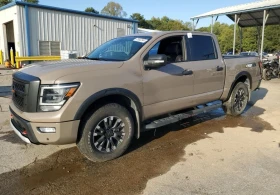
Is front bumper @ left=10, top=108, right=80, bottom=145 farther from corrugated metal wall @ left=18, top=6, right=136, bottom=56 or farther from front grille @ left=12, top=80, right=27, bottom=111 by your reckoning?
corrugated metal wall @ left=18, top=6, right=136, bottom=56

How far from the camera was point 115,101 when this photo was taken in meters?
3.81

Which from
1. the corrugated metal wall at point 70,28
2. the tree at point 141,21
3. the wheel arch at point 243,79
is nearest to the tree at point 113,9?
the tree at point 141,21

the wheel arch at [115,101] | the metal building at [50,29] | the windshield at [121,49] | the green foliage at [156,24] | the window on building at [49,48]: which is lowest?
the wheel arch at [115,101]

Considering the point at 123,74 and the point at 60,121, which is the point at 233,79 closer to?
the point at 123,74

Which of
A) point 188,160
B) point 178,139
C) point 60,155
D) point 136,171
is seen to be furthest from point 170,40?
point 60,155

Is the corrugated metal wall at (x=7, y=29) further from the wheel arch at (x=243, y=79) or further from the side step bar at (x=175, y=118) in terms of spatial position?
the side step bar at (x=175, y=118)

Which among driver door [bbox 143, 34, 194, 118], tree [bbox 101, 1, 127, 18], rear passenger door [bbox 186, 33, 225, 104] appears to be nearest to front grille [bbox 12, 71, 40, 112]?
driver door [bbox 143, 34, 194, 118]

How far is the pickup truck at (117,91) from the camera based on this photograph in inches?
127

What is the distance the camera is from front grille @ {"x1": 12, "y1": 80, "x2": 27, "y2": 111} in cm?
337

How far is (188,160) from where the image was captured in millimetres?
3891

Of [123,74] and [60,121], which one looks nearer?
[60,121]

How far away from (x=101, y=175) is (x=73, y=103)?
1.05m

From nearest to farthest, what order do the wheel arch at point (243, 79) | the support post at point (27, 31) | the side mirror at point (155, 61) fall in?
1. the side mirror at point (155, 61)
2. the wheel arch at point (243, 79)
3. the support post at point (27, 31)

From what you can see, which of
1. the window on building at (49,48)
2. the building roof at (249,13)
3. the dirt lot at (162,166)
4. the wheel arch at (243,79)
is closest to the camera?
the dirt lot at (162,166)
